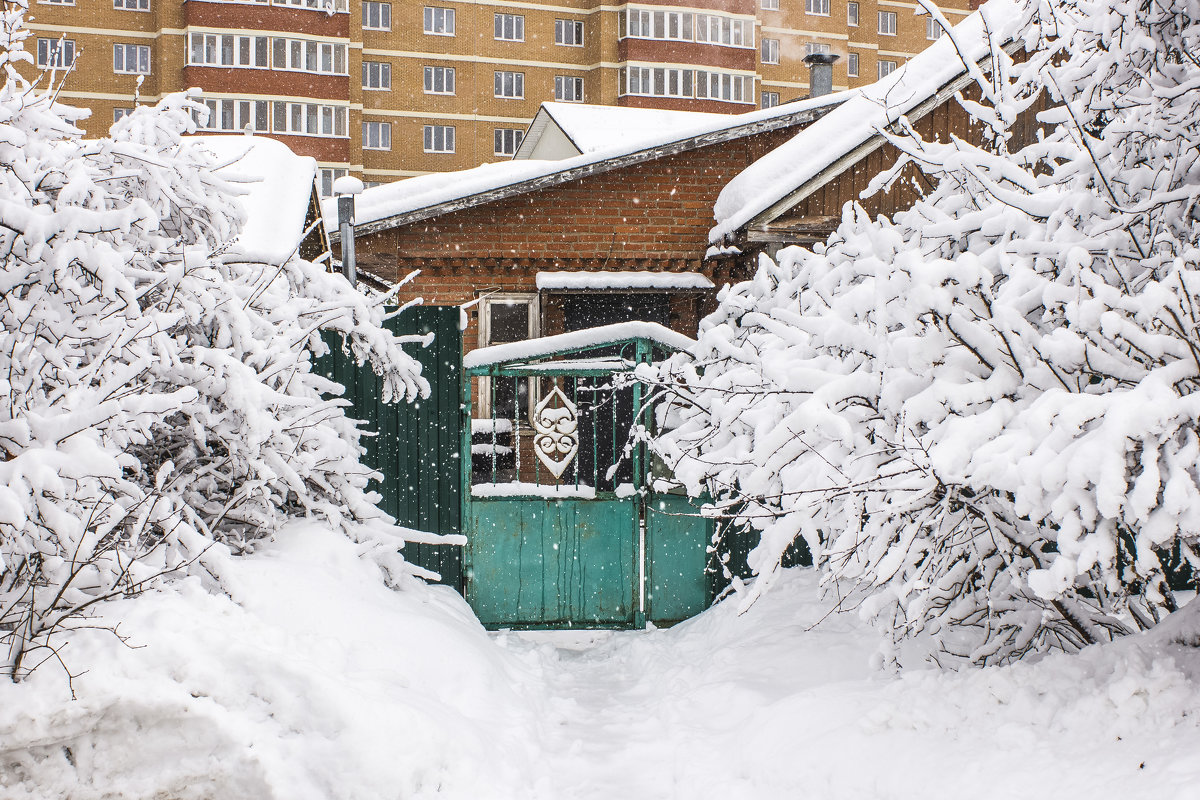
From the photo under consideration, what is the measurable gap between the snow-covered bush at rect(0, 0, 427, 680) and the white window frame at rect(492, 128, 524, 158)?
34.2 metres

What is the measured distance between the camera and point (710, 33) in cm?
3794

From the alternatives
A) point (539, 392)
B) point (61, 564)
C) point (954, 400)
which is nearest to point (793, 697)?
point (954, 400)

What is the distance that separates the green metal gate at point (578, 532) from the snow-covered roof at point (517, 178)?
4659mm

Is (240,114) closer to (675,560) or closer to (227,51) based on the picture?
(227,51)

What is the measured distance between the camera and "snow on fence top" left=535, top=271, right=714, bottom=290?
11273mm

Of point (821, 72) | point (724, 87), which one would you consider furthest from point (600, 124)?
point (724, 87)

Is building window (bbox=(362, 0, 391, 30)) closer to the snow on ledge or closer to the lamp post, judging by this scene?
the lamp post

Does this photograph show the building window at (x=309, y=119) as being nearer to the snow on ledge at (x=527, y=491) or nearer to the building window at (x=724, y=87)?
the building window at (x=724, y=87)

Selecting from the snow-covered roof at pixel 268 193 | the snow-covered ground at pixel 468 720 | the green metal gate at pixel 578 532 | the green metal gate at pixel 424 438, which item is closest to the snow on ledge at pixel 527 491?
the green metal gate at pixel 578 532

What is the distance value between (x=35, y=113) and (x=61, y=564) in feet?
6.21

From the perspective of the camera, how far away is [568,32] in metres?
38.8

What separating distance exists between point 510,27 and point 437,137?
19.0 feet

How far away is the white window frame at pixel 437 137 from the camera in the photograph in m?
37.4

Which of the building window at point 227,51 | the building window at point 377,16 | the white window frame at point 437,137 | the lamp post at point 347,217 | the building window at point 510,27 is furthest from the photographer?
the building window at point 510,27
